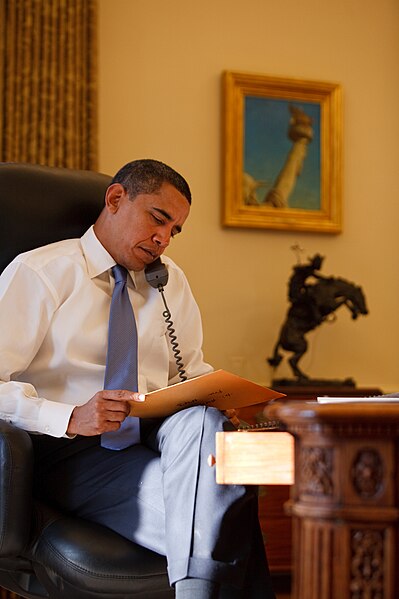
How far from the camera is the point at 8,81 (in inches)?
142

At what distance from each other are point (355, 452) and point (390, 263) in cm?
327

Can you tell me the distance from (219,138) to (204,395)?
7.86ft

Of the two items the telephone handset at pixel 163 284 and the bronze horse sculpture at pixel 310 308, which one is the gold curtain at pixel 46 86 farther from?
the telephone handset at pixel 163 284

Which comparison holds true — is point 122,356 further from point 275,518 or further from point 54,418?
point 275,518

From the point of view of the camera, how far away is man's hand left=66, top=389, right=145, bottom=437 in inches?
70.0

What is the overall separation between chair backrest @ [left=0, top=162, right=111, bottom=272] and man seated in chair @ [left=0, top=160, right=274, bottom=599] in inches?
3.5

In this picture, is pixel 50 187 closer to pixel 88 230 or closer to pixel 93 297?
pixel 88 230

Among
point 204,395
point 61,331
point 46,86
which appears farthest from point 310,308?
point 204,395

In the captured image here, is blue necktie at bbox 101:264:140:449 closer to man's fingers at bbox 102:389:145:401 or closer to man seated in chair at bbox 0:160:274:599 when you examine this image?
man seated in chair at bbox 0:160:274:599

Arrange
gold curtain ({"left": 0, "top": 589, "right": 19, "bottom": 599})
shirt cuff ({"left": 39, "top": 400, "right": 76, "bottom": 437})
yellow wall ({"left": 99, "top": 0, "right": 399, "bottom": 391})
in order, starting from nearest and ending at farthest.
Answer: shirt cuff ({"left": 39, "top": 400, "right": 76, "bottom": 437}) < gold curtain ({"left": 0, "top": 589, "right": 19, "bottom": 599}) < yellow wall ({"left": 99, "top": 0, "right": 399, "bottom": 391})

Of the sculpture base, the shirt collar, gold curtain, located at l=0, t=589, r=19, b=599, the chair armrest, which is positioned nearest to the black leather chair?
the chair armrest

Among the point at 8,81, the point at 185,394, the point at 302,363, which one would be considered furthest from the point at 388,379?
the point at 185,394

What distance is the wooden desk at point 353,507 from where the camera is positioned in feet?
3.30

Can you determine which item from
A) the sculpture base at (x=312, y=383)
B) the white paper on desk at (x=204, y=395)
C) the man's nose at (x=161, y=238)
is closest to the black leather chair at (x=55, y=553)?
the white paper on desk at (x=204, y=395)
